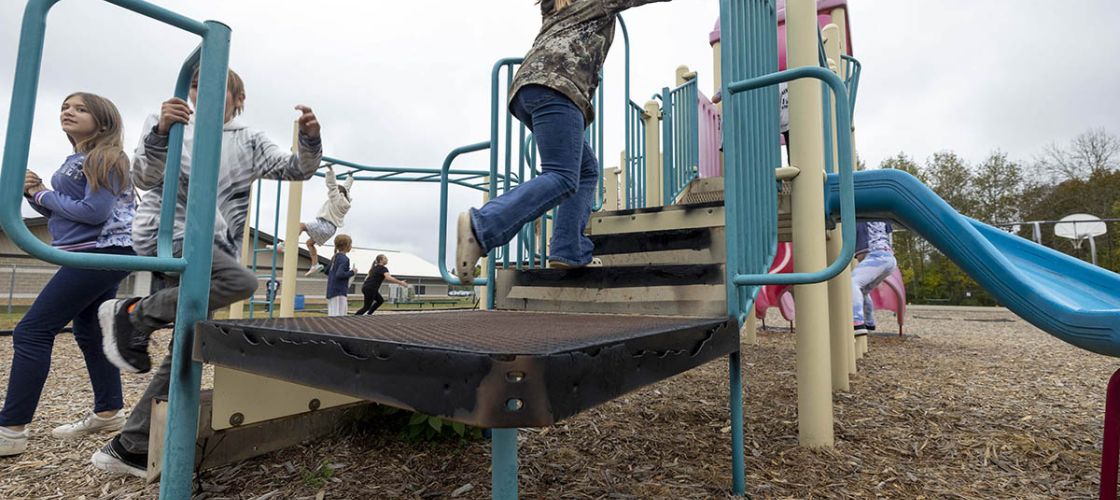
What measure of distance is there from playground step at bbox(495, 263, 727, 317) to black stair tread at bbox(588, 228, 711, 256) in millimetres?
334

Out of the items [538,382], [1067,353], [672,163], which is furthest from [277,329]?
[1067,353]

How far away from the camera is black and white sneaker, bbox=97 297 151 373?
1479mm

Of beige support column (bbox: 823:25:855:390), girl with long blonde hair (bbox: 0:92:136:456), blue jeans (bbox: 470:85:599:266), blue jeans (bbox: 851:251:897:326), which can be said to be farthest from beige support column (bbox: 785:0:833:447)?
blue jeans (bbox: 851:251:897:326)

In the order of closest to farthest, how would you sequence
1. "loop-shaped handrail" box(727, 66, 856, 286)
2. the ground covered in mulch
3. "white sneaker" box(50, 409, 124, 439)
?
"loop-shaped handrail" box(727, 66, 856, 286), the ground covered in mulch, "white sneaker" box(50, 409, 124, 439)

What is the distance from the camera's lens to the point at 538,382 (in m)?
0.69

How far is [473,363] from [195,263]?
93 cm

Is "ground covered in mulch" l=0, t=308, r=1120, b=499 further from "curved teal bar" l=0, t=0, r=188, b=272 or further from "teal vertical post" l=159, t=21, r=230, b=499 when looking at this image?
"curved teal bar" l=0, t=0, r=188, b=272

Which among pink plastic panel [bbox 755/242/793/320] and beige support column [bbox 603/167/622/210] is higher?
beige support column [bbox 603/167/622/210]

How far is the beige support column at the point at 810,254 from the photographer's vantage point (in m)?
1.90

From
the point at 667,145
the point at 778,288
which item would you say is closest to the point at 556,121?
the point at 667,145

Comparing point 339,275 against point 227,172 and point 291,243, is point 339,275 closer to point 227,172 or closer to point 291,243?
point 291,243

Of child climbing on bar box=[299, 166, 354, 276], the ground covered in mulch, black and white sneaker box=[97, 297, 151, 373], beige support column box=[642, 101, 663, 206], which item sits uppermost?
beige support column box=[642, 101, 663, 206]

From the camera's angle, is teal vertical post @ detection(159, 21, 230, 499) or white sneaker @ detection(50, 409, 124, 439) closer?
teal vertical post @ detection(159, 21, 230, 499)

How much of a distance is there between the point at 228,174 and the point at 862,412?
2706 mm
